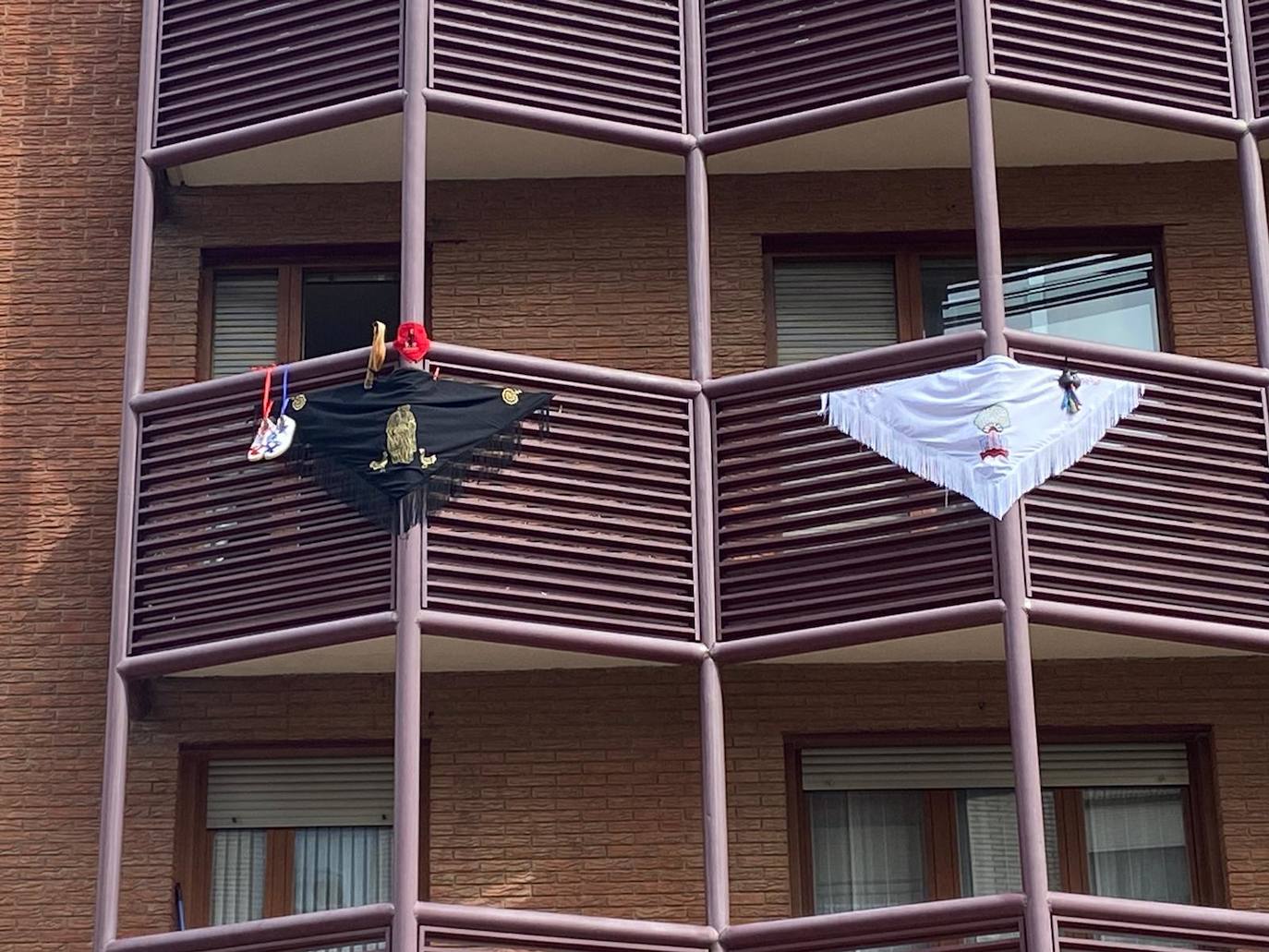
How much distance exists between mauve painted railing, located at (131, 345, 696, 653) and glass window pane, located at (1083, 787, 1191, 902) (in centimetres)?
297

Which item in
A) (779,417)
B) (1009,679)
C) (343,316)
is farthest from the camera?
(343,316)

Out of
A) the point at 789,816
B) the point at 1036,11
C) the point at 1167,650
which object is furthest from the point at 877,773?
the point at 1036,11

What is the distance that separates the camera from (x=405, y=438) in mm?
15523

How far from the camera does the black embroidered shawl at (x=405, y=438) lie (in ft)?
50.6

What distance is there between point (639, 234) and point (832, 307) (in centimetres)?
135

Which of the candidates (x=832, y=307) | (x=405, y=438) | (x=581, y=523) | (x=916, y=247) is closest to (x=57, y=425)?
(x=405, y=438)

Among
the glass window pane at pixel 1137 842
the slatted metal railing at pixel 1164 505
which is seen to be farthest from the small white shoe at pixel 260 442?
the glass window pane at pixel 1137 842

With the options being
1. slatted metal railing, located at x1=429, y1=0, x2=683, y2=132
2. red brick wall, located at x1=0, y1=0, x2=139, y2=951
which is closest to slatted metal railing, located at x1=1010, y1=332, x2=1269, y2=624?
slatted metal railing, located at x1=429, y1=0, x2=683, y2=132

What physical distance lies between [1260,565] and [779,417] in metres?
2.86

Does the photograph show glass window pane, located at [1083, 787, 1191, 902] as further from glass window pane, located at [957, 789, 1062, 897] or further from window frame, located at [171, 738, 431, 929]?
window frame, located at [171, 738, 431, 929]

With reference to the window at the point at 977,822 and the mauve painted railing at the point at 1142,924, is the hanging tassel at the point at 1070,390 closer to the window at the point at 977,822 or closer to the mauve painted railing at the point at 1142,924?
the window at the point at 977,822

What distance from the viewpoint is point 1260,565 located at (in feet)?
51.3

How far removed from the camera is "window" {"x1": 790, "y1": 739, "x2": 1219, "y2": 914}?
1661 centimetres

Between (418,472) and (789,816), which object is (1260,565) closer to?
(789,816)
